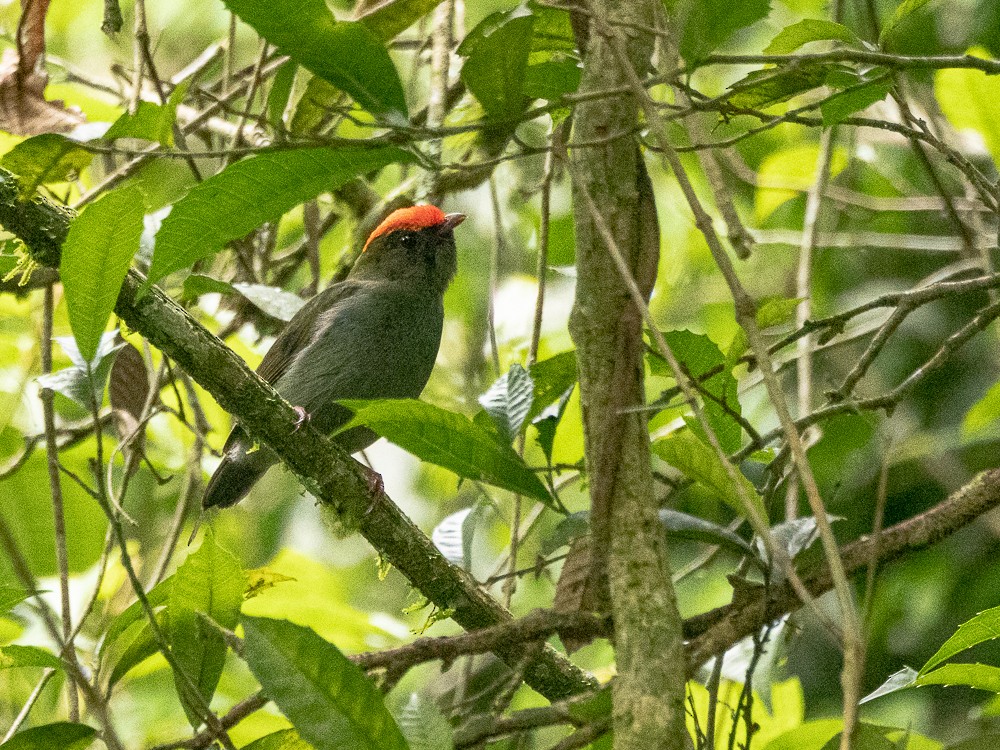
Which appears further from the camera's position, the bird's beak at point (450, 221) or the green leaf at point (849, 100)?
the bird's beak at point (450, 221)

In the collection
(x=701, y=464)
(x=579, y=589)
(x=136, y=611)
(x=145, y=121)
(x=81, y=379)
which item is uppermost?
(x=145, y=121)

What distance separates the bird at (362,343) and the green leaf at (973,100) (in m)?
2.08

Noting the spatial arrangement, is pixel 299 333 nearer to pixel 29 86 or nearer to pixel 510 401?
pixel 29 86

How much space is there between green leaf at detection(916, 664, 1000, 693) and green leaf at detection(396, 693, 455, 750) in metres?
1.08

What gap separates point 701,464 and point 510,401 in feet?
1.57

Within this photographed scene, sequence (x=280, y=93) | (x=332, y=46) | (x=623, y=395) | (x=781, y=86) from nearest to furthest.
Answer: (x=623, y=395) < (x=332, y=46) < (x=781, y=86) < (x=280, y=93)

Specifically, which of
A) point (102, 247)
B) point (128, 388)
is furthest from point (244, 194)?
point (128, 388)

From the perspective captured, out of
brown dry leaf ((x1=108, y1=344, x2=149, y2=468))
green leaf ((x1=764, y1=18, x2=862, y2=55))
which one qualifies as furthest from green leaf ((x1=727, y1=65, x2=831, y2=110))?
brown dry leaf ((x1=108, y1=344, x2=149, y2=468))

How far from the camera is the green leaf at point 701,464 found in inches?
88.3

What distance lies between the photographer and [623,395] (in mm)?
2043

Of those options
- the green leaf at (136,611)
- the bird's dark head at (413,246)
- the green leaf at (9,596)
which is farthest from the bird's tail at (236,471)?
the green leaf at (9,596)

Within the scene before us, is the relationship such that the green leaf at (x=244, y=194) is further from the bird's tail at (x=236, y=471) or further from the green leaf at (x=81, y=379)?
the bird's tail at (x=236, y=471)

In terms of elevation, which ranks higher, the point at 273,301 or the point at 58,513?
the point at 273,301

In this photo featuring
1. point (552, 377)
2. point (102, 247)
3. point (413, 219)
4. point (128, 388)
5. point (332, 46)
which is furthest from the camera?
point (413, 219)
